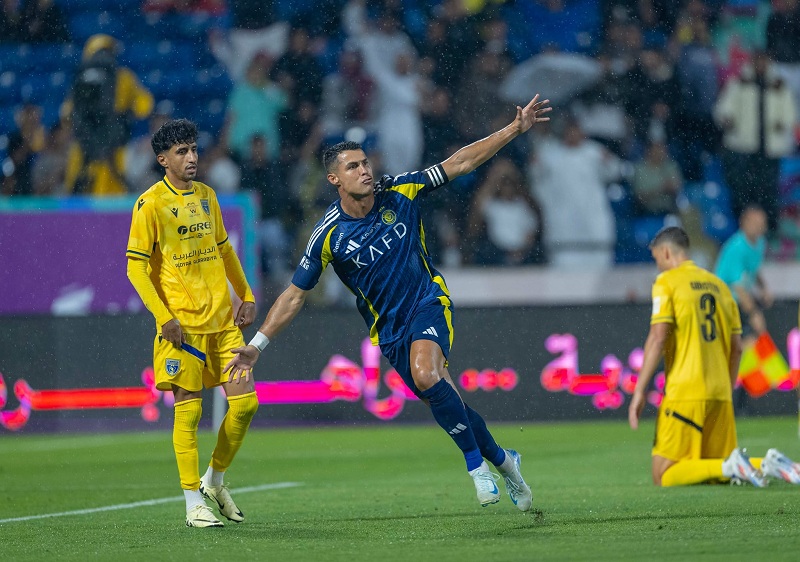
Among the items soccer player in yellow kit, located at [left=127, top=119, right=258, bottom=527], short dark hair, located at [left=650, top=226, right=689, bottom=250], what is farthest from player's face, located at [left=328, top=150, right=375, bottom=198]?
short dark hair, located at [left=650, top=226, right=689, bottom=250]

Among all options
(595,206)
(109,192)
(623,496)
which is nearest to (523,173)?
(595,206)

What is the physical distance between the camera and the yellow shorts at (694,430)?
9188 mm

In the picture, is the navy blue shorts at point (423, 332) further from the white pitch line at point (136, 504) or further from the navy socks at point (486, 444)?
the white pitch line at point (136, 504)

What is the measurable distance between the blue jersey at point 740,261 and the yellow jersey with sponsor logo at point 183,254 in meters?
7.67

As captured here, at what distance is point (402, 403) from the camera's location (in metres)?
14.6

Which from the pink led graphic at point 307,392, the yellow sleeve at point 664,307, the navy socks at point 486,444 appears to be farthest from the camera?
the pink led graphic at point 307,392

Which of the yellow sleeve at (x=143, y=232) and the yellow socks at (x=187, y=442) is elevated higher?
the yellow sleeve at (x=143, y=232)

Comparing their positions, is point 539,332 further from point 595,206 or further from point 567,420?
point 595,206

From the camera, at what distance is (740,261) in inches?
550

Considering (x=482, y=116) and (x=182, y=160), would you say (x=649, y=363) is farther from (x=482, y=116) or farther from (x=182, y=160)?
(x=482, y=116)

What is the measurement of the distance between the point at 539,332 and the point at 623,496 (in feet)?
20.2

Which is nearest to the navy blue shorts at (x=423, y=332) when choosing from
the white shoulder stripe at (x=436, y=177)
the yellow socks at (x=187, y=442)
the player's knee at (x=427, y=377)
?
the player's knee at (x=427, y=377)

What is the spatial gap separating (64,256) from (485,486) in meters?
9.15

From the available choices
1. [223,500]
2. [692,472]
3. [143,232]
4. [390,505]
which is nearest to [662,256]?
[692,472]
